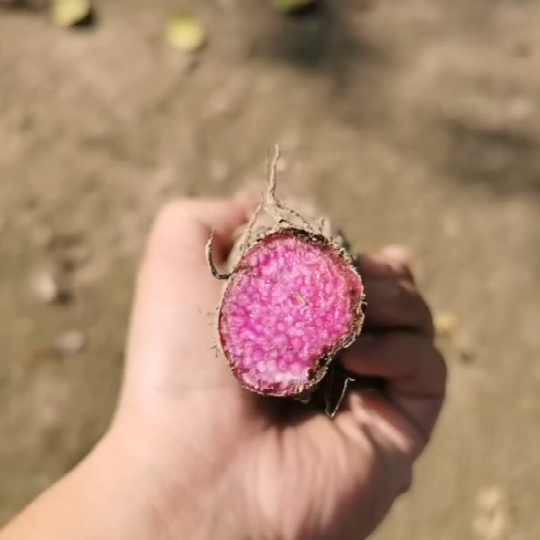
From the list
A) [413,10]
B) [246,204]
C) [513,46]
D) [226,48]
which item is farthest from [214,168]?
[513,46]

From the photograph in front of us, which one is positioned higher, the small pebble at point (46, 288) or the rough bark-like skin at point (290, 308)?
the rough bark-like skin at point (290, 308)

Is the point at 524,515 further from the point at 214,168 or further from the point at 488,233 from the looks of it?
the point at 214,168

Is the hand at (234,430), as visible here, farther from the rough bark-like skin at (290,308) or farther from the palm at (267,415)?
the rough bark-like skin at (290,308)

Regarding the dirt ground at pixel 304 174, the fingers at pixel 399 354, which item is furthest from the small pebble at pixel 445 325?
the fingers at pixel 399 354

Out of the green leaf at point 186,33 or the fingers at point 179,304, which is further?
the green leaf at point 186,33

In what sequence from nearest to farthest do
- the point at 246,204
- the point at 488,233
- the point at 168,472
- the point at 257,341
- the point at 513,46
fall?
the point at 257,341 < the point at 168,472 < the point at 246,204 < the point at 488,233 < the point at 513,46

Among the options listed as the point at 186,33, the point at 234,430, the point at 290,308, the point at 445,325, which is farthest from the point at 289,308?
the point at 186,33

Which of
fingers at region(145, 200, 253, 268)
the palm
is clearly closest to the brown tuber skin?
the palm
